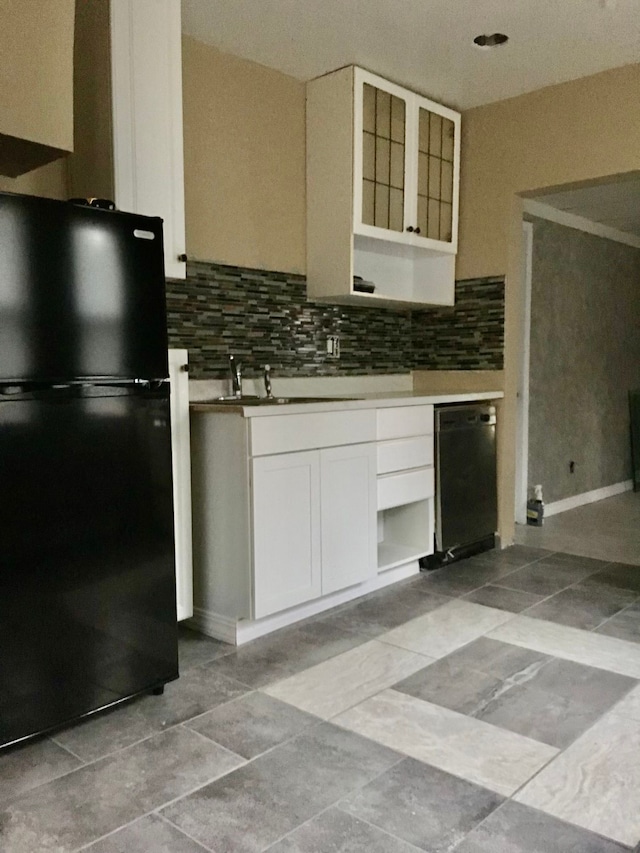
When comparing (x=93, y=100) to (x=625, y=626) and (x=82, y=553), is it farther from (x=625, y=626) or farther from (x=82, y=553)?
(x=625, y=626)

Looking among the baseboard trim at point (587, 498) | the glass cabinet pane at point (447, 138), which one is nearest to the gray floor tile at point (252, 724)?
the glass cabinet pane at point (447, 138)

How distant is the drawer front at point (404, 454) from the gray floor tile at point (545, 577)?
718mm

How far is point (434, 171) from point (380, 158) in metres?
0.47

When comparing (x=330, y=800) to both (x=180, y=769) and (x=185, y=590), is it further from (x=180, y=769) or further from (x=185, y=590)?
(x=185, y=590)

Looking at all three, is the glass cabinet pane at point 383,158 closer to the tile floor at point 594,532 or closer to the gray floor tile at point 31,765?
the tile floor at point 594,532

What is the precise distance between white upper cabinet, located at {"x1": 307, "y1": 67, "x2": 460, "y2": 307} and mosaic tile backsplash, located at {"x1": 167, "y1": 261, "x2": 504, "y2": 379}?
174mm

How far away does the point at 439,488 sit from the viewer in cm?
366

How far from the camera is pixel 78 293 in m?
1.95

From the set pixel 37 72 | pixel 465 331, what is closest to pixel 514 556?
pixel 465 331

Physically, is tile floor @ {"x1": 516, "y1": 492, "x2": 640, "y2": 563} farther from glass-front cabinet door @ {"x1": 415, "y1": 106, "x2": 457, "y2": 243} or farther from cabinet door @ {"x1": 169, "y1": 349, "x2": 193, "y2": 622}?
cabinet door @ {"x1": 169, "y1": 349, "x2": 193, "y2": 622}

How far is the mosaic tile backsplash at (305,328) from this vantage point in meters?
3.12

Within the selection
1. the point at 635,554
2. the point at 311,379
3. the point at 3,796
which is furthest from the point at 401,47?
the point at 3,796

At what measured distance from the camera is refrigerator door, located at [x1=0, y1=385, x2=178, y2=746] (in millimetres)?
1865

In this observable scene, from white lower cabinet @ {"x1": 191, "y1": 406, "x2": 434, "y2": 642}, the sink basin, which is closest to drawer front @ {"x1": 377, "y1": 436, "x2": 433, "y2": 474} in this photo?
white lower cabinet @ {"x1": 191, "y1": 406, "x2": 434, "y2": 642}
